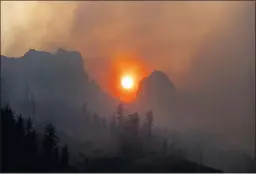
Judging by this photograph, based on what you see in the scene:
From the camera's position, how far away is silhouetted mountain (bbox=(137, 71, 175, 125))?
1982 millimetres

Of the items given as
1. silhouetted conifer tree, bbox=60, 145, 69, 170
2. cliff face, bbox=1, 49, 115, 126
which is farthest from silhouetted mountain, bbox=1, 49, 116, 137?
silhouetted conifer tree, bbox=60, 145, 69, 170

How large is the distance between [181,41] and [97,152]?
30.5 inches

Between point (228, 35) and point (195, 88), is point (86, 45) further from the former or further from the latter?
point (228, 35)

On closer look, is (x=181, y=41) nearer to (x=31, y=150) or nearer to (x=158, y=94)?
(x=158, y=94)


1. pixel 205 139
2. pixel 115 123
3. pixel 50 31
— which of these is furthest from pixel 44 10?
pixel 205 139

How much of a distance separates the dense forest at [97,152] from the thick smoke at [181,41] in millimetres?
216

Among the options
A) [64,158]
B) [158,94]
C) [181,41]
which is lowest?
[64,158]

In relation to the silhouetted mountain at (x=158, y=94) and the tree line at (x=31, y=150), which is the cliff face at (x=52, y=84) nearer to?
the tree line at (x=31, y=150)

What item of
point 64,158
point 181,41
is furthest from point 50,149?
point 181,41

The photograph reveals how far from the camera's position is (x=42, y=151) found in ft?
6.48

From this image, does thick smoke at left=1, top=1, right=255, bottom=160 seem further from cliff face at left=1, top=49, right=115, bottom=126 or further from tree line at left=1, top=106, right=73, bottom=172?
tree line at left=1, top=106, right=73, bottom=172

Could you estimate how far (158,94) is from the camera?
2.00m

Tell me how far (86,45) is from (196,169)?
0.92 m

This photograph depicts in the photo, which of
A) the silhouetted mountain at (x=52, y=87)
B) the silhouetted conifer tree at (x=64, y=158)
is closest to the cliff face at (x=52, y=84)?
the silhouetted mountain at (x=52, y=87)
